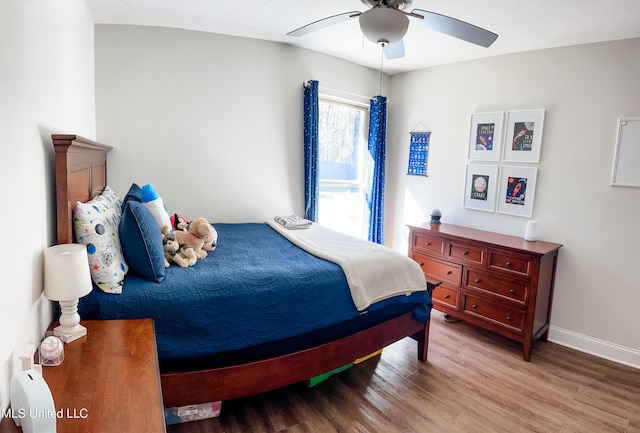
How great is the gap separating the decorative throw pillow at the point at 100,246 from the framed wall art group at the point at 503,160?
10.1 feet

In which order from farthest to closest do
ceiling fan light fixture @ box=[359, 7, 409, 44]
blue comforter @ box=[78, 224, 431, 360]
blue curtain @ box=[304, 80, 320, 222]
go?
blue curtain @ box=[304, 80, 320, 222] → ceiling fan light fixture @ box=[359, 7, 409, 44] → blue comforter @ box=[78, 224, 431, 360]

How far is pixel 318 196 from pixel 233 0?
1.90 metres

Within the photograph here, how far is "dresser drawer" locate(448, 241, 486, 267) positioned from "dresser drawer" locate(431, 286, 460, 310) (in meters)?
0.30

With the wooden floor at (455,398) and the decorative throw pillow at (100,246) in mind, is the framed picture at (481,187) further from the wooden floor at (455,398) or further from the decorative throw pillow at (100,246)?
the decorative throw pillow at (100,246)

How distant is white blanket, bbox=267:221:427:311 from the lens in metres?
2.07

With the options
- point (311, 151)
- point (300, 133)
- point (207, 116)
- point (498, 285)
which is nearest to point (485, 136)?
point (498, 285)

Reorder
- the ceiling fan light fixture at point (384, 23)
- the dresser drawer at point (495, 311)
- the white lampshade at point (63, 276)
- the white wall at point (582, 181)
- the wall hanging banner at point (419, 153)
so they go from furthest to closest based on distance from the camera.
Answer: the wall hanging banner at point (419, 153)
the dresser drawer at point (495, 311)
the white wall at point (582, 181)
the ceiling fan light fixture at point (384, 23)
the white lampshade at point (63, 276)

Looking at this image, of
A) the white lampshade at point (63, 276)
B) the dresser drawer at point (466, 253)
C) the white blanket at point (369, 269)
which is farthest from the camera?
the dresser drawer at point (466, 253)

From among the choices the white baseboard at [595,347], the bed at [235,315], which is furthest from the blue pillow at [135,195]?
the white baseboard at [595,347]

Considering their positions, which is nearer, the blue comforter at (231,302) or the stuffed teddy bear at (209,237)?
the blue comforter at (231,302)

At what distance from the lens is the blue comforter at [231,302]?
1.59 m

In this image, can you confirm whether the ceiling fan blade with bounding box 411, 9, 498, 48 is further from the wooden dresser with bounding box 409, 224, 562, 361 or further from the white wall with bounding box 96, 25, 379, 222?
the white wall with bounding box 96, 25, 379, 222

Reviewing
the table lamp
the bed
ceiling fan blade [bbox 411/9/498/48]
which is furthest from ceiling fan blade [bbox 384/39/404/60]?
the table lamp

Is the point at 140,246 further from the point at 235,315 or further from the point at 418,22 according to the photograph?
the point at 418,22
